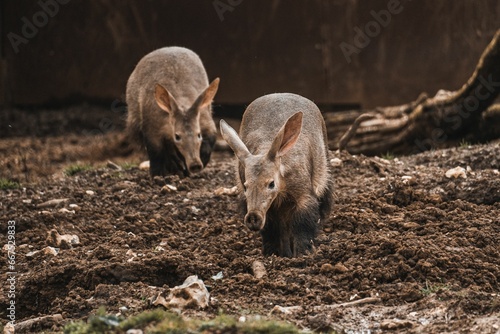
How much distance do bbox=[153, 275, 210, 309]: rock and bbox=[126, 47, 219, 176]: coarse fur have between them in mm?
4231

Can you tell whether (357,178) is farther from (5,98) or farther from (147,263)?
(5,98)

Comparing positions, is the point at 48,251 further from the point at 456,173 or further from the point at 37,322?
the point at 456,173

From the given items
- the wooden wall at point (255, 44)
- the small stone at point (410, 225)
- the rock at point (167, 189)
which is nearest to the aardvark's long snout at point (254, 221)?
the small stone at point (410, 225)

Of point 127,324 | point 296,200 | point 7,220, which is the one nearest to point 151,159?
point 7,220

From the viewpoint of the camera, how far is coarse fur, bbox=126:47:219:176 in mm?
11336

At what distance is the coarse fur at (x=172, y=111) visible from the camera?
446 inches

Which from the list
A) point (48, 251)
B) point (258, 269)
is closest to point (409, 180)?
point (258, 269)

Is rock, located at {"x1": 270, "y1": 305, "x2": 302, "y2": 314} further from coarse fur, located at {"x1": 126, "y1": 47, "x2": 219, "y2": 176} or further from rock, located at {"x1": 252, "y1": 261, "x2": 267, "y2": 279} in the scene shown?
coarse fur, located at {"x1": 126, "y1": 47, "x2": 219, "y2": 176}

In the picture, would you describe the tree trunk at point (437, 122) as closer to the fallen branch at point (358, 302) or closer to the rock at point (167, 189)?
the rock at point (167, 189)

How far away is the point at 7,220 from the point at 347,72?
7.61 metres

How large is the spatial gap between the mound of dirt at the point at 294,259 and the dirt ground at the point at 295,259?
1 centimetres

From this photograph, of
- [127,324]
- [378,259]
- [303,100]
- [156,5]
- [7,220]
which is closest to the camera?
[127,324]

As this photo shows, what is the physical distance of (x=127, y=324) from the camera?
543 centimetres

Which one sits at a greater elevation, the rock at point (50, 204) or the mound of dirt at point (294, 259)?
the mound of dirt at point (294, 259)
